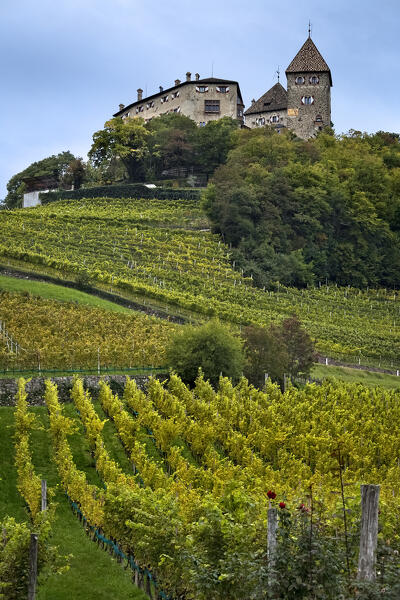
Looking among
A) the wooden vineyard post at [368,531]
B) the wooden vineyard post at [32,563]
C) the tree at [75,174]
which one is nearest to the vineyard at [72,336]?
the wooden vineyard post at [32,563]

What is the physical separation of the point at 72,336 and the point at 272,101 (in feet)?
219

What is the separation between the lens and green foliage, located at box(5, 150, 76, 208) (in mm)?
98188

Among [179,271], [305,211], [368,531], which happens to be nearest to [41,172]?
[305,211]

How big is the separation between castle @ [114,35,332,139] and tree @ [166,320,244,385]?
59.8 m

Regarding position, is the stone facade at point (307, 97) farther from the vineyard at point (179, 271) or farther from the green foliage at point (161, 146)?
the vineyard at point (179, 271)

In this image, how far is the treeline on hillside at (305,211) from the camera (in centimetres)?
7219

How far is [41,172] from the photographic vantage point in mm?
99750

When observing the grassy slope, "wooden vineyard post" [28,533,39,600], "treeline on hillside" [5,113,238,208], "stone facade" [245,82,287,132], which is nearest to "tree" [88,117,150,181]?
"treeline on hillside" [5,113,238,208]

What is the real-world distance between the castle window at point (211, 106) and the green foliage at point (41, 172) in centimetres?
1602

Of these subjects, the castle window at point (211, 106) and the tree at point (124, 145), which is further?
the castle window at point (211, 106)

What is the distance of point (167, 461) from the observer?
28.3 meters

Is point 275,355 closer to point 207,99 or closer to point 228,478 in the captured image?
point 228,478

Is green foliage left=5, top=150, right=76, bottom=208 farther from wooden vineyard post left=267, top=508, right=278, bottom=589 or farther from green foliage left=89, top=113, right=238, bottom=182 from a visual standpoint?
wooden vineyard post left=267, top=508, right=278, bottom=589

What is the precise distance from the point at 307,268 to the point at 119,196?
79.5 feet
